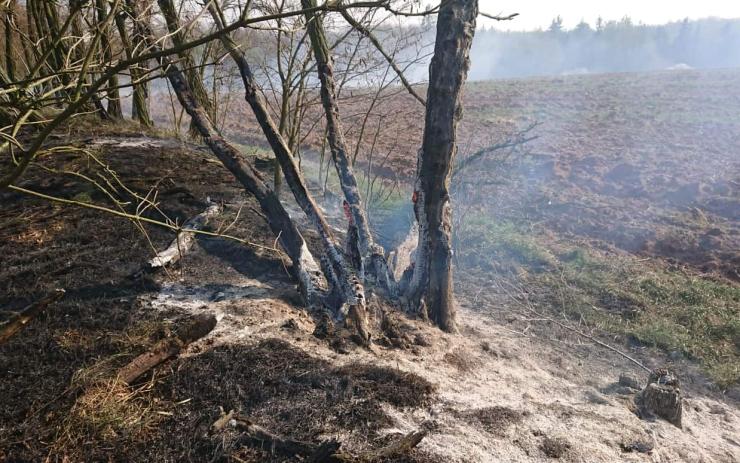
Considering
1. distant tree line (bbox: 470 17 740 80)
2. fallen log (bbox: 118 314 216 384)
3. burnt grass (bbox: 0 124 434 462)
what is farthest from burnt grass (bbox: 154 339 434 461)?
distant tree line (bbox: 470 17 740 80)

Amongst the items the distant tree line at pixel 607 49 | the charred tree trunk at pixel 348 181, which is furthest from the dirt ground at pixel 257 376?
the distant tree line at pixel 607 49

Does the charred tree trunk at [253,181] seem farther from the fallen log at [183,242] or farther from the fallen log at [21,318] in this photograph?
the fallen log at [21,318]

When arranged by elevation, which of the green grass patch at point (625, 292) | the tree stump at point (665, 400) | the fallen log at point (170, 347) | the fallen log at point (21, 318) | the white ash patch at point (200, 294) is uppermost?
the fallen log at point (21, 318)

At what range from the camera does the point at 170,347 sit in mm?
2840

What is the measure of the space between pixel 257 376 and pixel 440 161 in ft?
7.26

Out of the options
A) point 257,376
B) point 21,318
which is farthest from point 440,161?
point 21,318

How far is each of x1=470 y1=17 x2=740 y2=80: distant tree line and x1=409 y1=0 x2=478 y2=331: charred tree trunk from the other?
33055 millimetres

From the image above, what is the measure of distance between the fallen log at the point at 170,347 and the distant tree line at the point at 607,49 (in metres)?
34.8

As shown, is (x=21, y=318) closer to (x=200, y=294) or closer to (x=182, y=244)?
(x=200, y=294)

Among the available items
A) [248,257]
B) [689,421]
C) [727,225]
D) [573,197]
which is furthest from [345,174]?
[727,225]

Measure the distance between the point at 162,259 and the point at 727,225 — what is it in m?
8.68

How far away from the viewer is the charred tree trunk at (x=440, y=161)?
3.68 meters

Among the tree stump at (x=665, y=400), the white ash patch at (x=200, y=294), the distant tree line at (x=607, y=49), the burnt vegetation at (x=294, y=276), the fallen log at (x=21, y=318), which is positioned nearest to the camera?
the fallen log at (x=21, y=318)

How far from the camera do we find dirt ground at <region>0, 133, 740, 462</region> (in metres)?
2.35
